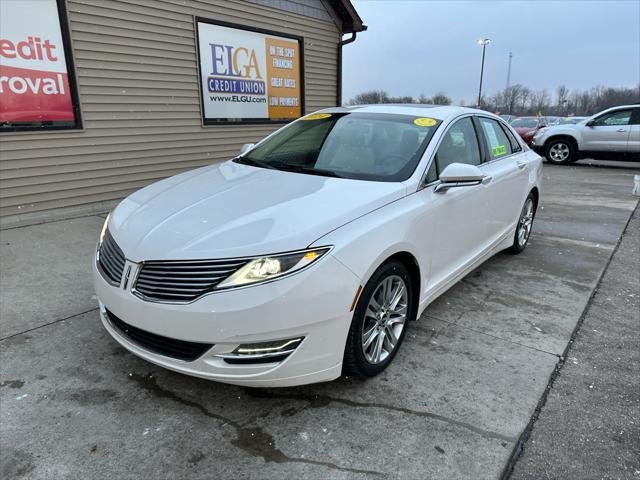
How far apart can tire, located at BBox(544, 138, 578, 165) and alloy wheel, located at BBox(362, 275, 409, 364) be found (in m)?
13.5

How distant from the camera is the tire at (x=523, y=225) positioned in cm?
498

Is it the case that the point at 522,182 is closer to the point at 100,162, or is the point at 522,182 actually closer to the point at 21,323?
the point at 21,323

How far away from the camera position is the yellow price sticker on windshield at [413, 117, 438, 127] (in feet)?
11.2

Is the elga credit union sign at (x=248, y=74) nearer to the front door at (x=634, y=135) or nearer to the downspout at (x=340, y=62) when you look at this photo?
the downspout at (x=340, y=62)

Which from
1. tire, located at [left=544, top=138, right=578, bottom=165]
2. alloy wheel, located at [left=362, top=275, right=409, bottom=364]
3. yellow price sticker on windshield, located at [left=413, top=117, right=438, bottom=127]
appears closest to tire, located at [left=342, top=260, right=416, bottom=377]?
alloy wheel, located at [left=362, top=275, right=409, bottom=364]

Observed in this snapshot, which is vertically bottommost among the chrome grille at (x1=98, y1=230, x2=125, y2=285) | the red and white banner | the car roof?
the chrome grille at (x1=98, y1=230, x2=125, y2=285)

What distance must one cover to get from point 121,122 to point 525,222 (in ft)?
18.3

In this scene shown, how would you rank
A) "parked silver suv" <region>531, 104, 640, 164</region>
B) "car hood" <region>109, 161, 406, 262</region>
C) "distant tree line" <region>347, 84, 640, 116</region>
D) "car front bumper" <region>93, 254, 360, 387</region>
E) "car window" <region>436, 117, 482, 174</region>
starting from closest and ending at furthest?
1. "car front bumper" <region>93, 254, 360, 387</region>
2. "car hood" <region>109, 161, 406, 262</region>
3. "car window" <region>436, 117, 482, 174</region>
4. "parked silver suv" <region>531, 104, 640, 164</region>
5. "distant tree line" <region>347, 84, 640, 116</region>

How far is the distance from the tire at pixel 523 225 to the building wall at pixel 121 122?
204 inches

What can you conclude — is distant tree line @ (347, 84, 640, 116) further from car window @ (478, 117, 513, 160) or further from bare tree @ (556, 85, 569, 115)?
car window @ (478, 117, 513, 160)

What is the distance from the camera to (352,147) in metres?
3.38

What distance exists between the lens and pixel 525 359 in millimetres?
3020

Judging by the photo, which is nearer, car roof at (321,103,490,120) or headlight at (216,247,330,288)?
headlight at (216,247,330,288)

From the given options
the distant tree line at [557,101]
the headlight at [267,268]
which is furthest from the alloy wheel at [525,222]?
the distant tree line at [557,101]
